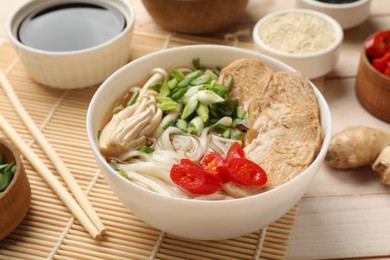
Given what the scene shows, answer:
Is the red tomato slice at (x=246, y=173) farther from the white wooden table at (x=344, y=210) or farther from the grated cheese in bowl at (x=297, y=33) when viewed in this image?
the grated cheese in bowl at (x=297, y=33)

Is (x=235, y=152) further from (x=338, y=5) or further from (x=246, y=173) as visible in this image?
(x=338, y=5)

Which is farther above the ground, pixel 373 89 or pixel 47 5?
pixel 47 5

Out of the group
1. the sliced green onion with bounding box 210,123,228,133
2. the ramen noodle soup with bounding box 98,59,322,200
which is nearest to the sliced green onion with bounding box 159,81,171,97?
the ramen noodle soup with bounding box 98,59,322,200

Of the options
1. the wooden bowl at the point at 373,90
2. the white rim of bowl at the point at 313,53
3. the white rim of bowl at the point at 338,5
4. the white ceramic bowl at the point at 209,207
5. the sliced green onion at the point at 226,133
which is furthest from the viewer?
the white rim of bowl at the point at 338,5

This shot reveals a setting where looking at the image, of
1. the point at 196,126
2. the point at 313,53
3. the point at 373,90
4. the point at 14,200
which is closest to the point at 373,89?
the point at 373,90

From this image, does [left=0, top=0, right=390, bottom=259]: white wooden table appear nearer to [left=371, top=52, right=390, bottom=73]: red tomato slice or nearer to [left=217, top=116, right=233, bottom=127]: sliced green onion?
[left=371, top=52, right=390, bottom=73]: red tomato slice

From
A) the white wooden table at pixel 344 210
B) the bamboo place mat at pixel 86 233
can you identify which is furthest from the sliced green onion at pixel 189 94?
the white wooden table at pixel 344 210
